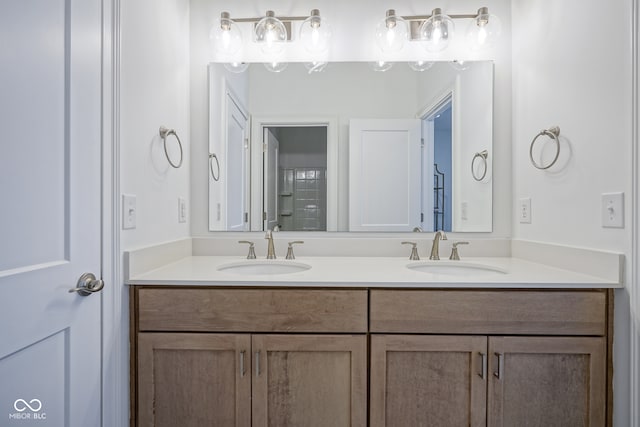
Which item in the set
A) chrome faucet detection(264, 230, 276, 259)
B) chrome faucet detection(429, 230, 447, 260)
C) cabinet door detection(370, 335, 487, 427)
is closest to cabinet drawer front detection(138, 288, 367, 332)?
cabinet door detection(370, 335, 487, 427)

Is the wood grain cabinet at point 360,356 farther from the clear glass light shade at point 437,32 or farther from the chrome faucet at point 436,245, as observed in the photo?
the clear glass light shade at point 437,32

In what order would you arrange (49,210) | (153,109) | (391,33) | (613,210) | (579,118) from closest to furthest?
1. (49,210)
2. (613,210)
3. (579,118)
4. (153,109)
5. (391,33)

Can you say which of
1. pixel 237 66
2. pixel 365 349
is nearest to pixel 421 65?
pixel 237 66

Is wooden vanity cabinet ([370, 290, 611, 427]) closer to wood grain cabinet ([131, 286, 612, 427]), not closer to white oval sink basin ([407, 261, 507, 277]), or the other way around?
wood grain cabinet ([131, 286, 612, 427])

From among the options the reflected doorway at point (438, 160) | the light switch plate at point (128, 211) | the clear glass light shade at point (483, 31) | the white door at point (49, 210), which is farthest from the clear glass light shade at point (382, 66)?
the light switch plate at point (128, 211)

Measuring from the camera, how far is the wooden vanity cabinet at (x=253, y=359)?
115 centimetres

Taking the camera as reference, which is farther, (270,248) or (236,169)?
(236,169)

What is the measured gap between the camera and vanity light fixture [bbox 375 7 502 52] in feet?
Answer: 5.36

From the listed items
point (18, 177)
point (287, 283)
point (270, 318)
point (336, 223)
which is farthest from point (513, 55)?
point (18, 177)

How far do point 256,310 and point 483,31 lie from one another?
171 cm

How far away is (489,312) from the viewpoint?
1.13 metres

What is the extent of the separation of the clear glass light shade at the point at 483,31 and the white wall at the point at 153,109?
147 cm

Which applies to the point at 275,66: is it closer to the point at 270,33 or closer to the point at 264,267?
the point at 270,33

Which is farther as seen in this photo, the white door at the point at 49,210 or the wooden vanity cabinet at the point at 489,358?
the wooden vanity cabinet at the point at 489,358
